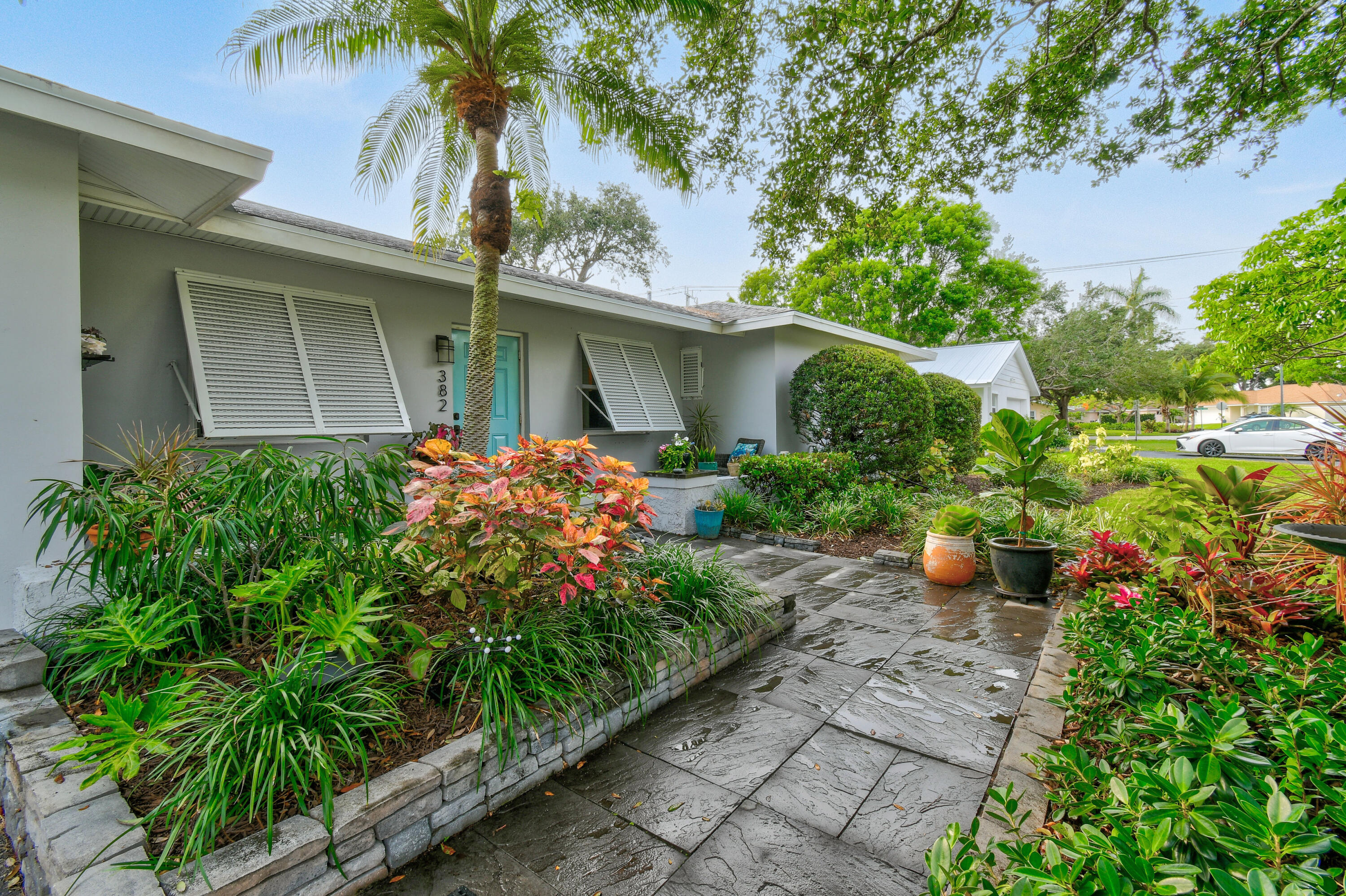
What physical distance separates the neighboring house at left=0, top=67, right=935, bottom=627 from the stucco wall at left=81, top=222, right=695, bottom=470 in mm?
15

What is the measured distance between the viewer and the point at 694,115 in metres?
5.46

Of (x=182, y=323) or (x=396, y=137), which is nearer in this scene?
(x=182, y=323)

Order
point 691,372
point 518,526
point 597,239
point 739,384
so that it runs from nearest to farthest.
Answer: point 518,526 < point 739,384 < point 691,372 < point 597,239

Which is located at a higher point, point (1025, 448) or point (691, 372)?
point (691, 372)

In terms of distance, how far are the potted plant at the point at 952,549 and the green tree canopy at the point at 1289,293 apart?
15.7ft

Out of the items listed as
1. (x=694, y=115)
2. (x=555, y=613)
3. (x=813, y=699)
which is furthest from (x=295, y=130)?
(x=813, y=699)

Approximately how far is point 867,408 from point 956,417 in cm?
320

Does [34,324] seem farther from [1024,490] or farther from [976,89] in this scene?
[976,89]

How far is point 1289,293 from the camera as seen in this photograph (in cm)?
720

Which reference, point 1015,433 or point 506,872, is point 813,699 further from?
point 1015,433

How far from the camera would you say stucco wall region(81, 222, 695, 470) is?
14.8ft

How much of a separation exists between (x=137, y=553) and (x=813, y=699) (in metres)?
3.23

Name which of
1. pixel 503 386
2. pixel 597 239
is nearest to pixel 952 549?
pixel 503 386

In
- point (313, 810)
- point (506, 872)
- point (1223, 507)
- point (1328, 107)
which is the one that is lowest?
point (506, 872)
